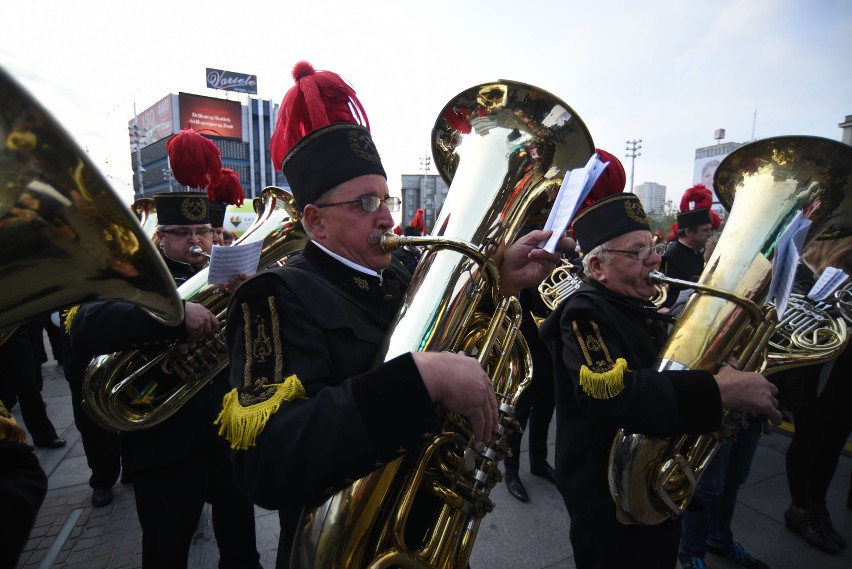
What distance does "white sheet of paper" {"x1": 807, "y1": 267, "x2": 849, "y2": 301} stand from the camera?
8.38 feet

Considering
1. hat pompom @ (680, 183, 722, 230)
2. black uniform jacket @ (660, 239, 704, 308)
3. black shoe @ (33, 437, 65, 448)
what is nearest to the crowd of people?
black uniform jacket @ (660, 239, 704, 308)

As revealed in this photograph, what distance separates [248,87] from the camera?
2301 inches

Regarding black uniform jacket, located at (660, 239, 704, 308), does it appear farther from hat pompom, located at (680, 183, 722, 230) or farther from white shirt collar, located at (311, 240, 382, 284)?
white shirt collar, located at (311, 240, 382, 284)

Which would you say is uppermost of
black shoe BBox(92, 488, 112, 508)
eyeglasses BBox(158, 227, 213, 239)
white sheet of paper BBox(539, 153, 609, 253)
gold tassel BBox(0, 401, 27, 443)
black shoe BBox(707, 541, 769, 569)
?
white sheet of paper BBox(539, 153, 609, 253)

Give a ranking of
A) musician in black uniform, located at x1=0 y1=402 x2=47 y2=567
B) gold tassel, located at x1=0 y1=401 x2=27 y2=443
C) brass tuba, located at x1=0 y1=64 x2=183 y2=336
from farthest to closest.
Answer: gold tassel, located at x1=0 y1=401 x2=27 y2=443, musician in black uniform, located at x1=0 y1=402 x2=47 y2=567, brass tuba, located at x1=0 y1=64 x2=183 y2=336

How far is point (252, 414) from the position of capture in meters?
1.01

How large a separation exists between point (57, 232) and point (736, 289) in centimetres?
244

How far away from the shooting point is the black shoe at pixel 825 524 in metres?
3.06

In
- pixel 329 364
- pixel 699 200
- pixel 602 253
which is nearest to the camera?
pixel 329 364

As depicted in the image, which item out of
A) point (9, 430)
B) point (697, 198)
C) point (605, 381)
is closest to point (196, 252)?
point (9, 430)

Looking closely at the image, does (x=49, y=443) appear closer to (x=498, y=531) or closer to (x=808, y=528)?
(x=498, y=531)

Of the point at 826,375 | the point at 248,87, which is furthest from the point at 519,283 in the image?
the point at 248,87

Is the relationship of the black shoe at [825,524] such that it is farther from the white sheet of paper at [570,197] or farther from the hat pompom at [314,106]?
the hat pompom at [314,106]

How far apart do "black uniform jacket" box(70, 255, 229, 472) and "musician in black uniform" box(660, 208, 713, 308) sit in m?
4.57
